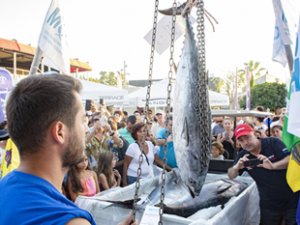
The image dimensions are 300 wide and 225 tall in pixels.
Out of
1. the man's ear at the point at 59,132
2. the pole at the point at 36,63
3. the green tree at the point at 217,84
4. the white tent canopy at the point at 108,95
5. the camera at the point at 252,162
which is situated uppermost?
the green tree at the point at 217,84

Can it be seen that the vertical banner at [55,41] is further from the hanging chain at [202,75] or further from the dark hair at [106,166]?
the hanging chain at [202,75]

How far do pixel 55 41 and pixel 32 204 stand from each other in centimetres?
364

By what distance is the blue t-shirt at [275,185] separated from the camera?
337 centimetres

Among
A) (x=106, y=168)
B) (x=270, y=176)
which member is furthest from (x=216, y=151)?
(x=106, y=168)

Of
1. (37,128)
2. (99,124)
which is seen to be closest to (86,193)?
(99,124)

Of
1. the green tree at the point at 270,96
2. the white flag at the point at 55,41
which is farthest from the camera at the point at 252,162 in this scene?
the green tree at the point at 270,96

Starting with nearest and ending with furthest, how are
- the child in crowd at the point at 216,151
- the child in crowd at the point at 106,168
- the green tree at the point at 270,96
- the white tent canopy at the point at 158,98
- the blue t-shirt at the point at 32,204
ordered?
1. the blue t-shirt at the point at 32,204
2. the child in crowd at the point at 106,168
3. the child in crowd at the point at 216,151
4. the white tent canopy at the point at 158,98
5. the green tree at the point at 270,96

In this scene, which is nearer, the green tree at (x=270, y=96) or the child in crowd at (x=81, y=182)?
the child in crowd at (x=81, y=182)

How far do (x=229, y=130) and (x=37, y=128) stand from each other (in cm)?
687

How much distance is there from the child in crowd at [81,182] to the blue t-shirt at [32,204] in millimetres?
2322

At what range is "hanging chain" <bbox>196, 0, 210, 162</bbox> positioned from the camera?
72.9 inches

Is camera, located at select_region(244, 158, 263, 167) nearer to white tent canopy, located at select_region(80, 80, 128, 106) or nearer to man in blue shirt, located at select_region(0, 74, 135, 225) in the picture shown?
man in blue shirt, located at select_region(0, 74, 135, 225)

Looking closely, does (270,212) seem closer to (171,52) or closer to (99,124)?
(171,52)

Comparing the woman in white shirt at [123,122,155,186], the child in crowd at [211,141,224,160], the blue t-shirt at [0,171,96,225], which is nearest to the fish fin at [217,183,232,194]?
the woman in white shirt at [123,122,155,186]
